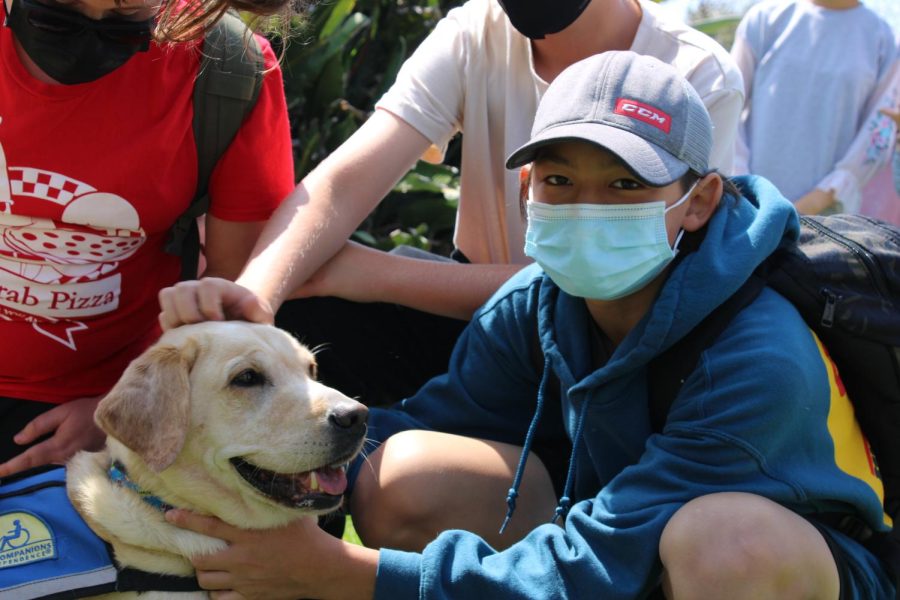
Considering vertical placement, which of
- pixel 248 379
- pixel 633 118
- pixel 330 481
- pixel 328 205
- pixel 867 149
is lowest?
pixel 867 149

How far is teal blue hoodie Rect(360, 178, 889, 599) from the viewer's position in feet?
8.18

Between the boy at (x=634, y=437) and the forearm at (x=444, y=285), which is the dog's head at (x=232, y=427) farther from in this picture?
the forearm at (x=444, y=285)

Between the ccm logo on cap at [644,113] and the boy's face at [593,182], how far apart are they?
119 mm

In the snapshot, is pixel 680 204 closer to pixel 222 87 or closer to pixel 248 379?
pixel 248 379

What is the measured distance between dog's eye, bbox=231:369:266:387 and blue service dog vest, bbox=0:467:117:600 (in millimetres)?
522

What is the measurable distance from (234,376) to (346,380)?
1003 millimetres

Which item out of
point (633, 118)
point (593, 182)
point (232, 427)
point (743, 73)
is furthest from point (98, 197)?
point (743, 73)

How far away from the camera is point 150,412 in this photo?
265cm

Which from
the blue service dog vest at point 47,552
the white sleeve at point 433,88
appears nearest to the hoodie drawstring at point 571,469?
the blue service dog vest at point 47,552

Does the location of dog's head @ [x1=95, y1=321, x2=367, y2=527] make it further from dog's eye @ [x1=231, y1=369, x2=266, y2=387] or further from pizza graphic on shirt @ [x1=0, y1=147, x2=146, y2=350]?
pizza graphic on shirt @ [x1=0, y1=147, x2=146, y2=350]

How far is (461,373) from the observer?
3.27 metres

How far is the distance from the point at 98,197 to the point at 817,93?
13.6 feet

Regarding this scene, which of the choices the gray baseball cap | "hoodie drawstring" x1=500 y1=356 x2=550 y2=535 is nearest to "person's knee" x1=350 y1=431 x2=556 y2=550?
"hoodie drawstring" x1=500 y1=356 x2=550 y2=535

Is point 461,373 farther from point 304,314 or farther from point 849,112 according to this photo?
point 849,112
